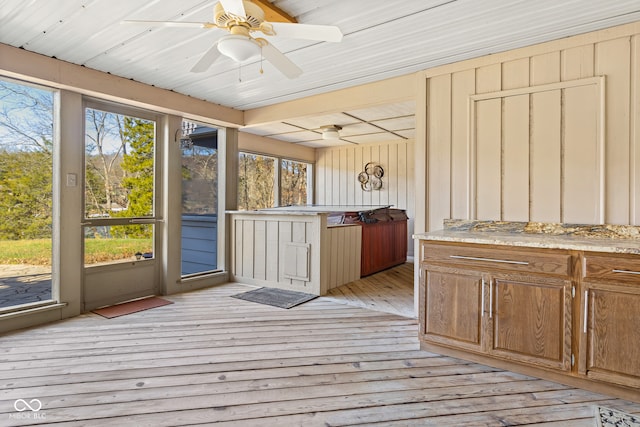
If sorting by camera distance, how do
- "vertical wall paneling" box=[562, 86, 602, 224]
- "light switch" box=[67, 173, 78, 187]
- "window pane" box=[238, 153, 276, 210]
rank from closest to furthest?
"vertical wall paneling" box=[562, 86, 602, 224] < "light switch" box=[67, 173, 78, 187] < "window pane" box=[238, 153, 276, 210]

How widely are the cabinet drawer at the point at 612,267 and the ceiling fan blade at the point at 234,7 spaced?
7.88ft

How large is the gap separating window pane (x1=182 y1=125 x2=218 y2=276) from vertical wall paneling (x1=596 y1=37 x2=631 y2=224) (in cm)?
429

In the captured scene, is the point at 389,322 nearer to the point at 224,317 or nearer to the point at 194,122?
the point at 224,317

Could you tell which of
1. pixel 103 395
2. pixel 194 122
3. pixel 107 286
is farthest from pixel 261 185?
pixel 103 395

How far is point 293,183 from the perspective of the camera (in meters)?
7.28

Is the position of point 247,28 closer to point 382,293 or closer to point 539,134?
point 539,134

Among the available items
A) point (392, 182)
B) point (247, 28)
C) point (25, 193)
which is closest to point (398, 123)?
point (392, 182)

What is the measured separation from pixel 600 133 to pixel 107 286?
476 centimetres

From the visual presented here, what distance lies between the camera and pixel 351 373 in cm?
226

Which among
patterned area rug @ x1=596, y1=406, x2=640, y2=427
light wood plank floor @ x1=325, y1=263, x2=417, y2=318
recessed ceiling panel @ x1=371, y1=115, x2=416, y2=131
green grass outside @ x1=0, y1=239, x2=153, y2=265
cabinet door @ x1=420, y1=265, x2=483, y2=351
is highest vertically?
recessed ceiling panel @ x1=371, y1=115, x2=416, y2=131

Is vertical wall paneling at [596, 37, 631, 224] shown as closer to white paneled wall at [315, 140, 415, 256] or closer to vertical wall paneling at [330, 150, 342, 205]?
white paneled wall at [315, 140, 415, 256]

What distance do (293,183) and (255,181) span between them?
1.16 m

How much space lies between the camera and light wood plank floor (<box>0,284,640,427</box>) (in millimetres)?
1802

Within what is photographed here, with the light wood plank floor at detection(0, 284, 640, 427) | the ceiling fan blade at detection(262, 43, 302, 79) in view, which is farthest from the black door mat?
the ceiling fan blade at detection(262, 43, 302, 79)
